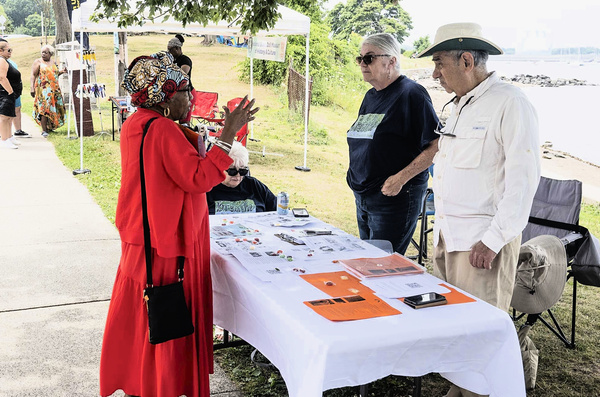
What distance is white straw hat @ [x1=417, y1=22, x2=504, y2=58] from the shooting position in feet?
8.89

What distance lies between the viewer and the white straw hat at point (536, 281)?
353 centimetres

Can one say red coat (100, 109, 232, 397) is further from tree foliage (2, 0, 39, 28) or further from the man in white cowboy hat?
tree foliage (2, 0, 39, 28)

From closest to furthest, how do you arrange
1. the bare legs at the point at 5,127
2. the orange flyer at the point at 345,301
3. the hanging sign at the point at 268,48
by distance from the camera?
the orange flyer at the point at 345,301
the hanging sign at the point at 268,48
the bare legs at the point at 5,127

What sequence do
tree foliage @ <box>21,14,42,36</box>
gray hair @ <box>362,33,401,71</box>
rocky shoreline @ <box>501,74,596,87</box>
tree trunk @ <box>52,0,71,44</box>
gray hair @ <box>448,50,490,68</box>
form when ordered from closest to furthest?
gray hair @ <box>448,50,490,68</box>, gray hair @ <box>362,33,401,71</box>, tree trunk @ <box>52,0,71,44</box>, rocky shoreline @ <box>501,74,596,87</box>, tree foliage @ <box>21,14,42,36</box>

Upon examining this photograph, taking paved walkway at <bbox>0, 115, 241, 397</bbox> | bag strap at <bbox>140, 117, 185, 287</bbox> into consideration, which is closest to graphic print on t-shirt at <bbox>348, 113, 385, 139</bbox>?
bag strap at <bbox>140, 117, 185, 287</bbox>

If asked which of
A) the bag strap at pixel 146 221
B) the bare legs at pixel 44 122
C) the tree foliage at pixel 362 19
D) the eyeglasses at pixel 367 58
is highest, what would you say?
the tree foliage at pixel 362 19

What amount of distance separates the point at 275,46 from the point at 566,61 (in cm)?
5504

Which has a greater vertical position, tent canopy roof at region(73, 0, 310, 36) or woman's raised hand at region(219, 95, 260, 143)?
tent canopy roof at region(73, 0, 310, 36)

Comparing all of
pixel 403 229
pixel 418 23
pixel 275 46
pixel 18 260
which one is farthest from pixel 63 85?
pixel 418 23

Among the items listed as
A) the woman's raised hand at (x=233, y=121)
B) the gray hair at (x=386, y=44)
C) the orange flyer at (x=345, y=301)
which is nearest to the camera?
the orange flyer at (x=345, y=301)

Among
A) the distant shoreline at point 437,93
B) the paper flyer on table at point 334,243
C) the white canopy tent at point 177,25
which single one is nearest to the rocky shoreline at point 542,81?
the distant shoreline at point 437,93

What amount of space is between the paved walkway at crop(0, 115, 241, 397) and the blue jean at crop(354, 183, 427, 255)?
127 cm

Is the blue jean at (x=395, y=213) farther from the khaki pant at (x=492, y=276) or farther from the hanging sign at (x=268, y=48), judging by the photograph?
the hanging sign at (x=268, y=48)

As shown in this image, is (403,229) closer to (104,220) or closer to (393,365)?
(393,365)
